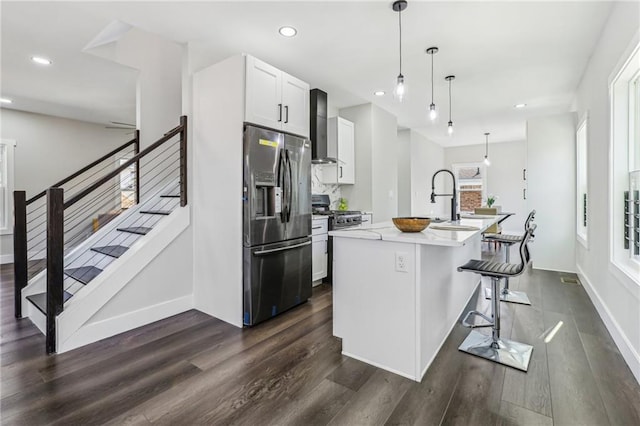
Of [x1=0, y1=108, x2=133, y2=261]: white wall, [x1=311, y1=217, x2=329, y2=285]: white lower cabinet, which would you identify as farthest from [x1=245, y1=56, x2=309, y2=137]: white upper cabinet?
[x1=0, y1=108, x2=133, y2=261]: white wall

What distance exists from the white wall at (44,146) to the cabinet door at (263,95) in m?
5.42

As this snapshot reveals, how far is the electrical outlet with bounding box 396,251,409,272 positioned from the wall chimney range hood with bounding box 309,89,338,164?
266cm

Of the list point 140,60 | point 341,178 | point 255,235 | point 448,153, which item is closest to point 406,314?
point 255,235

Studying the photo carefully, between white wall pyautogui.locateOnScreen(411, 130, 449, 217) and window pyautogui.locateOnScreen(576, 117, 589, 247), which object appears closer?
window pyautogui.locateOnScreen(576, 117, 589, 247)

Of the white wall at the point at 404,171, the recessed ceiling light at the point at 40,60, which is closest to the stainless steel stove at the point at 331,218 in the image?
the white wall at the point at 404,171

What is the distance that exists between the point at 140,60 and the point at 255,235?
2964 millimetres

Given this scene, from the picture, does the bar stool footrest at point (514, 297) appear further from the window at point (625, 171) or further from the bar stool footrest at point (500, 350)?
the bar stool footrest at point (500, 350)

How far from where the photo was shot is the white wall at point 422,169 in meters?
7.48

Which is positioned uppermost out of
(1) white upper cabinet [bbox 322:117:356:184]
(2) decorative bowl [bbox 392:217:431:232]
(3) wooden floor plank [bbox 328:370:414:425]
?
(1) white upper cabinet [bbox 322:117:356:184]

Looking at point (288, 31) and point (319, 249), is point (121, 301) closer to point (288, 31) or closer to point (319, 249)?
point (319, 249)

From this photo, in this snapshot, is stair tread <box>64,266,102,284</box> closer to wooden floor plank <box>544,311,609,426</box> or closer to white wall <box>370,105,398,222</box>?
wooden floor plank <box>544,311,609,426</box>

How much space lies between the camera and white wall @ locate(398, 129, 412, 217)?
7.30 m

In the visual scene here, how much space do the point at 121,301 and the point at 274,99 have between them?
2.23 m

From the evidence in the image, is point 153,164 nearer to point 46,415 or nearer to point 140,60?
point 140,60
